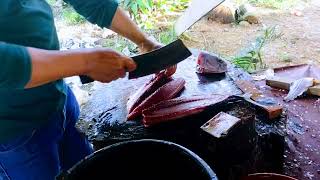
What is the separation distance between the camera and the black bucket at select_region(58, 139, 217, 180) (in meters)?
1.43

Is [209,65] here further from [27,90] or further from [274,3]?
[274,3]

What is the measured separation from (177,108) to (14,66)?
3.91 ft

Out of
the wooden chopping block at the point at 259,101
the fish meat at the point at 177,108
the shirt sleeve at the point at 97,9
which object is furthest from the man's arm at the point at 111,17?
the wooden chopping block at the point at 259,101

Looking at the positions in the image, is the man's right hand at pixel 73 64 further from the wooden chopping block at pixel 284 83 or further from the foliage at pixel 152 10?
the foliage at pixel 152 10

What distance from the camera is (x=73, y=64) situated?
150 cm

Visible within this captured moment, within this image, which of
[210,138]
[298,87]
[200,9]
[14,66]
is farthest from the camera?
[298,87]

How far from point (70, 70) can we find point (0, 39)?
393 millimetres

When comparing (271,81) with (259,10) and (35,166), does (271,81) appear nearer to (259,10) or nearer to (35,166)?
(35,166)

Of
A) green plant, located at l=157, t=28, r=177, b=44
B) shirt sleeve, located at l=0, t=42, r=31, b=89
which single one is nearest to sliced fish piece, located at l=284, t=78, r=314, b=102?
green plant, located at l=157, t=28, r=177, b=44

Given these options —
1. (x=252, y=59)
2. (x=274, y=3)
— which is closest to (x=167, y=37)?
(x=252, y=59)

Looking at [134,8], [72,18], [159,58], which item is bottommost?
[72,18]

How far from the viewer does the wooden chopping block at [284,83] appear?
11.1 feet

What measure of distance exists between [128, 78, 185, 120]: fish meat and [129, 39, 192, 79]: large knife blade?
16.7 inches

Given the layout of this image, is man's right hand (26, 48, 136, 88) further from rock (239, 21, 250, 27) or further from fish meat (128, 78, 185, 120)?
rock (239, 21, 250, 27)
